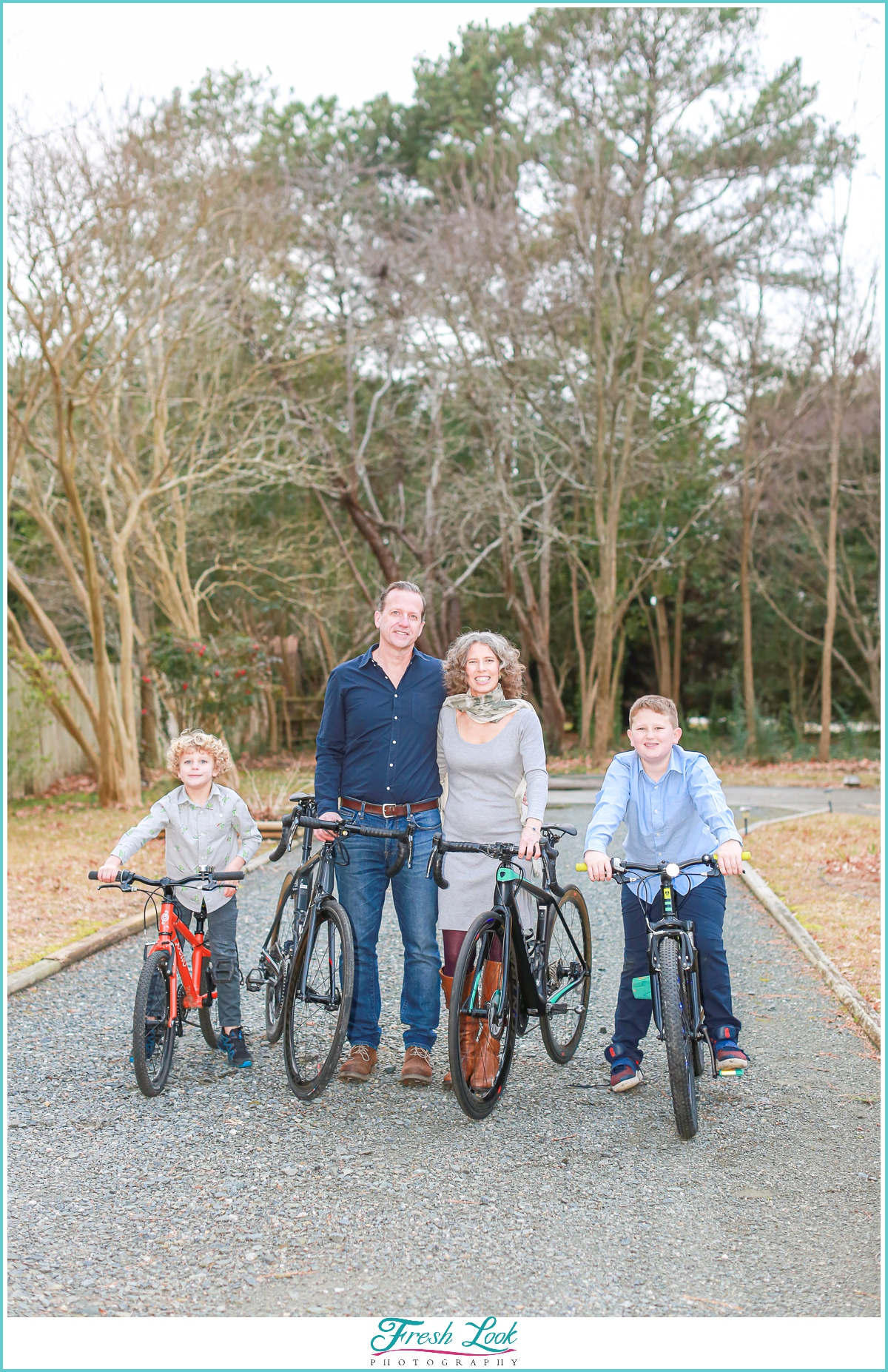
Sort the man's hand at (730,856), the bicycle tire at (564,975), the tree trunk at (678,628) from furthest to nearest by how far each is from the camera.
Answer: the tree trunk at (678,628)
the bicycle tire at (564,975)
the man's hand at (730,856)

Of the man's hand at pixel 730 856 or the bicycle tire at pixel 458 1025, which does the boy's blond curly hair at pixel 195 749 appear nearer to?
the bicycle tire at pixel 458 1025

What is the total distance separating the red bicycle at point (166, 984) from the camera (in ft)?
14.6

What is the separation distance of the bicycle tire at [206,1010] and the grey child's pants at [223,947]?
1.0 inches

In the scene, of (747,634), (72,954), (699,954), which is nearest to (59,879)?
(72,954)

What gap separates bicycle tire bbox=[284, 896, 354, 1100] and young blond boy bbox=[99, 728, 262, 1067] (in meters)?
0.42

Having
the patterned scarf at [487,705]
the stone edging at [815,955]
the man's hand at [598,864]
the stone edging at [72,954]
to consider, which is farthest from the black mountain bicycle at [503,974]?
the stone edging at [72,954]

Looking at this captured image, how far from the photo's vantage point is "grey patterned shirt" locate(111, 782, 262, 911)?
4.77 metres

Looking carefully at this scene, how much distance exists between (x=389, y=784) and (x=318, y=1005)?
83 cm

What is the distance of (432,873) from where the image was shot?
4.46 m

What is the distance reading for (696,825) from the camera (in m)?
4.48

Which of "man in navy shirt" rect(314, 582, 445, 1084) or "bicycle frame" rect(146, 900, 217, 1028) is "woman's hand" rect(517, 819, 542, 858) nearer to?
"man in navy shirt" rect(314, 582, 445, 1084)

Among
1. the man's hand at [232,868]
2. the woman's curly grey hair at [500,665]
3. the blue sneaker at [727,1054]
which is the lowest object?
the blue sneaker at [727,1054]

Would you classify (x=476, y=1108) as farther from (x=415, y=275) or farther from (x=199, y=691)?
(x=415, y=275)

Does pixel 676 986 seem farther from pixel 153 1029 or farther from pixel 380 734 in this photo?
pixel 153 1029
